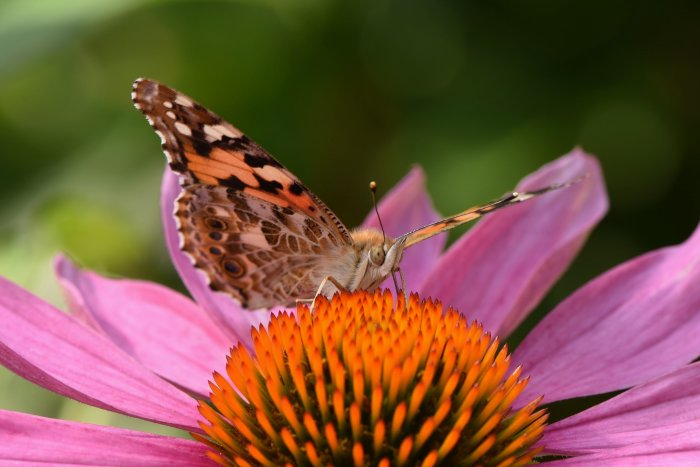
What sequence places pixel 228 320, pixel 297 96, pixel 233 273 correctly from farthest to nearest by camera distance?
pixel 297 96 < pixel 228 320 < pixel 233 273

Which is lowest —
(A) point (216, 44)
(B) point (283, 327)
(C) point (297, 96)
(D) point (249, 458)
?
(D) point (249, 458)

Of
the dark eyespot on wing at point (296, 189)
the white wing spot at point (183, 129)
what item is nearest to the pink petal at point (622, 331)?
the dark eyespot on wing at point (296, 189)

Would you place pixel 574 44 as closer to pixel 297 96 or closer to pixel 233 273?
pixel 297 96

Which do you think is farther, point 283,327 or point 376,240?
point 376,240

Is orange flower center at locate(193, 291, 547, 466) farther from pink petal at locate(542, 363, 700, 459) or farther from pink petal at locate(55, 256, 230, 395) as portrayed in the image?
pink petal at locate(55, 256, 230, 395)

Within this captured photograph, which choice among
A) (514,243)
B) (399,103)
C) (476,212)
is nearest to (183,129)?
(476,212)

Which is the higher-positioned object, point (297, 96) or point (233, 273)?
point (297, 96)

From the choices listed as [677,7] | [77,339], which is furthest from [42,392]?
[677,7]
